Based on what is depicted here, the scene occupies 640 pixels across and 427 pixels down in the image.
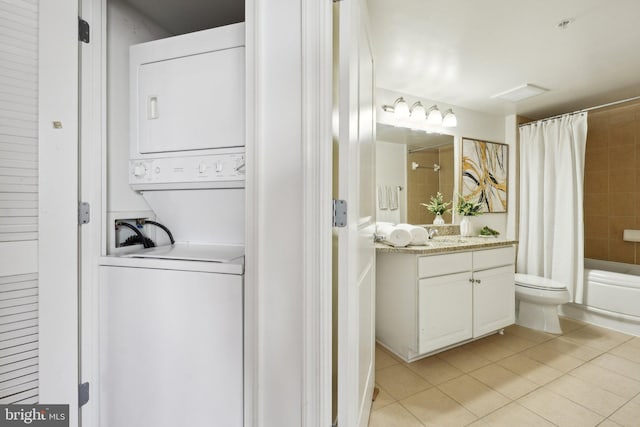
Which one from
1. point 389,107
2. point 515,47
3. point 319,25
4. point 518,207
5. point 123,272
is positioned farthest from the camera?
point 518,207

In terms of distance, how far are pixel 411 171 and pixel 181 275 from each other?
7.42ft

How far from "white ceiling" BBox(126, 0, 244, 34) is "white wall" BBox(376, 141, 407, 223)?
154 cm

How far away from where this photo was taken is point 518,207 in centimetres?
320

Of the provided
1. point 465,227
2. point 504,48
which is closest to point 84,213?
point 504,48

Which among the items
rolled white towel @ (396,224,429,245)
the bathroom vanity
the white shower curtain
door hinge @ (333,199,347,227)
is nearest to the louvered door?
door hinge @ (333,199,347,227)

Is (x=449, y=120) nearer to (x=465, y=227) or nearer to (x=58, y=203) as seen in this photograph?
(x=465, y=227)

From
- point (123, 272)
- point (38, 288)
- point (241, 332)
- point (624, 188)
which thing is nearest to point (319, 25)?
point (241, 332)

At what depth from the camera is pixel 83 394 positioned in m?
1.07

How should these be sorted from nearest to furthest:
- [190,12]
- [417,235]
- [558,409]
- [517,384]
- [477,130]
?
[190,12], [558,409], [517,384], [417,235], [477,130]

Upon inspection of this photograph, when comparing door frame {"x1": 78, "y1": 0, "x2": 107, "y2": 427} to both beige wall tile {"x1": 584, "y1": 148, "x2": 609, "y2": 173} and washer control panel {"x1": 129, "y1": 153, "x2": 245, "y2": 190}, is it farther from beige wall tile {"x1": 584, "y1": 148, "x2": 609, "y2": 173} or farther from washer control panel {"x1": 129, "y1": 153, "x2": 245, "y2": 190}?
beige wall tile {"x1": 584, "y1": 148, "x2": 609, "y2": 173}

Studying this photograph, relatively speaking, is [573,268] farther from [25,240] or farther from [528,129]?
[25,240]

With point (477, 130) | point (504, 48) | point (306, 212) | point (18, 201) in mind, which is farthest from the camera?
point (477, 130)

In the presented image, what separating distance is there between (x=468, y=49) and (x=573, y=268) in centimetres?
246

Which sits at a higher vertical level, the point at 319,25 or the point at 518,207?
the point at 319,25
